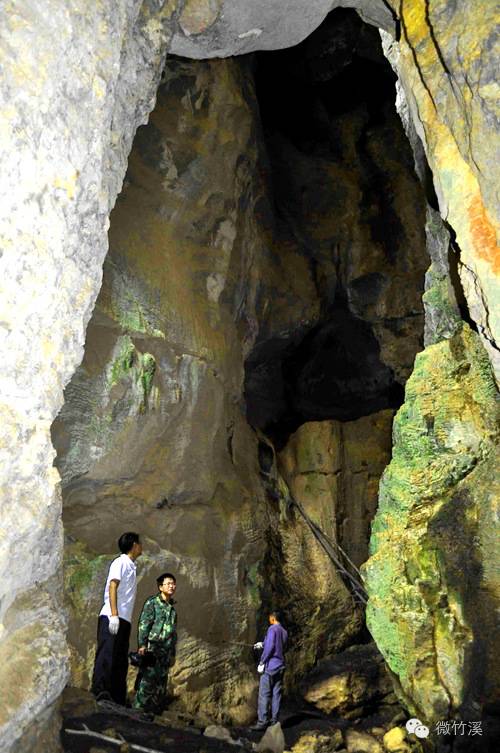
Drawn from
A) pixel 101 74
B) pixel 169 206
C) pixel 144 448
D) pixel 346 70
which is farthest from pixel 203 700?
pixel 346 70

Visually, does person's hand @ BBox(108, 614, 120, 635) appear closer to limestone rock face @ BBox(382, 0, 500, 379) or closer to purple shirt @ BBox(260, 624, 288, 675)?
purple shirt @ BBox(260, 624, 288, 675)

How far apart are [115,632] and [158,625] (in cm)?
44

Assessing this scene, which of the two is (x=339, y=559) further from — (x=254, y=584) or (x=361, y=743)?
(x=361, y=743)

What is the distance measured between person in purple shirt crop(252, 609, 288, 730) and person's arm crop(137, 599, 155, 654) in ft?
5.92

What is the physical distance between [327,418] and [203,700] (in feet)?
22.4

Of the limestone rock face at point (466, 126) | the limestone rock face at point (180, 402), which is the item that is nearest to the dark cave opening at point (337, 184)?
the limestone rock face at point (180, 402)

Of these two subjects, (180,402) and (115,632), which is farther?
(180,402)

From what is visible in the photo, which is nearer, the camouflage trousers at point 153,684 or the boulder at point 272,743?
the boulder at point 272,743

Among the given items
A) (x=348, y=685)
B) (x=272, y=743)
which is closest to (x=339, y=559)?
(x=348, y=685)

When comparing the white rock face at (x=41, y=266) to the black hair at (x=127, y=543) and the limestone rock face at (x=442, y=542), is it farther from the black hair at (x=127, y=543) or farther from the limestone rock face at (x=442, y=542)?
the limestone rock face at (x=442, y=542)

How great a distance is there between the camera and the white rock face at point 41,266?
225 centimetres

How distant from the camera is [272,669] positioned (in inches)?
253

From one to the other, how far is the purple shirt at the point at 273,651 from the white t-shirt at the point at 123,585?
6.64 feet

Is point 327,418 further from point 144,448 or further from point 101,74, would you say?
point 101,74
